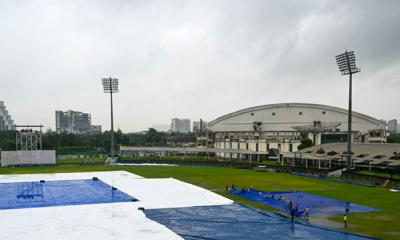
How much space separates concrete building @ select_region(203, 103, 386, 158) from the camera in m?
84.4

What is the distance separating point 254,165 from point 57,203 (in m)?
40.2

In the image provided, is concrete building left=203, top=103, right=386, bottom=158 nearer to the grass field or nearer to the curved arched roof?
the curved arched roof

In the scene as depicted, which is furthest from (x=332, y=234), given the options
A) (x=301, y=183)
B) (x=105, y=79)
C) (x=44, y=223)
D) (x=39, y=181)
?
(x=105, y=79)

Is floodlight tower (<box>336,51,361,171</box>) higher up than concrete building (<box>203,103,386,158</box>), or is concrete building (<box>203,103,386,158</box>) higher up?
floodlight tower (<box>336,51,361,171</box>)

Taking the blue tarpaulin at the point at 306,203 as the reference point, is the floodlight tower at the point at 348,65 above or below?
above

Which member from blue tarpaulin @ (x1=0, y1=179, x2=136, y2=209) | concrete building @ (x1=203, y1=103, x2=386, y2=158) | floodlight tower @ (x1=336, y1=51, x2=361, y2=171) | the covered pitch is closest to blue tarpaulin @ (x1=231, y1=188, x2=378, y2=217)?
the covered pitch

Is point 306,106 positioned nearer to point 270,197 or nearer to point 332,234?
point 270,197

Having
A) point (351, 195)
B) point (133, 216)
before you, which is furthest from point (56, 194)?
point (351, 195)

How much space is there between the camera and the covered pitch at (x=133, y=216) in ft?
71.1

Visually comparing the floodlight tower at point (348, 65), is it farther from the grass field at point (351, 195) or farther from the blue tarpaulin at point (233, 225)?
the blue tarpaulin at point (233, 225)

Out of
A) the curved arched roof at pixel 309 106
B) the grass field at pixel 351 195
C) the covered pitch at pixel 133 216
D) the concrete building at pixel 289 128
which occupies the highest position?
the curved arched roof at pixel 309 106

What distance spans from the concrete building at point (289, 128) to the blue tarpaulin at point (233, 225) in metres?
53.2

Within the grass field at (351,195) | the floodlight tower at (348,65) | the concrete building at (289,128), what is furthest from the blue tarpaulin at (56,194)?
the concrete building at (289,128)

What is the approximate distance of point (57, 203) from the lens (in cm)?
3084
